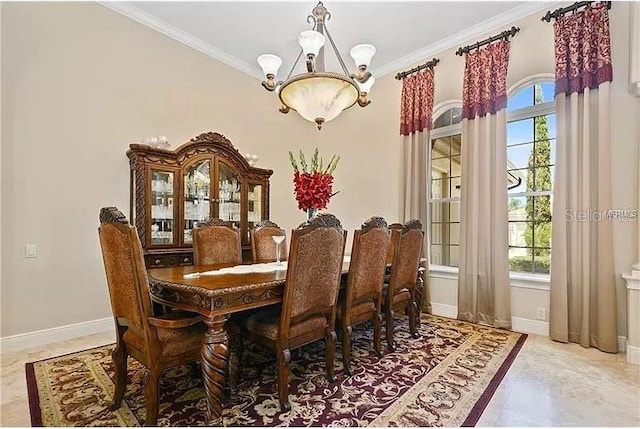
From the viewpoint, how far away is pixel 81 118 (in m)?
3.27

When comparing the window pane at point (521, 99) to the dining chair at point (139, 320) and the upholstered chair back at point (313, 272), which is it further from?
the dining chair at point (139, 320)

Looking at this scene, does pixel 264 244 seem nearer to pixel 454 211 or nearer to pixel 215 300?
pixel 215 300

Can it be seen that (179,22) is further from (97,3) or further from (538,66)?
(538,66)

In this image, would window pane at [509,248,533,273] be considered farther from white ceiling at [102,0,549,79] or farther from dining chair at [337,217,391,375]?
white ceiling at [102,0,549,79]

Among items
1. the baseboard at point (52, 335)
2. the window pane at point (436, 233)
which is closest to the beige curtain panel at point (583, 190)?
the window pane at point (436, 233)

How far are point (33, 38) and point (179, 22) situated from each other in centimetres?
142

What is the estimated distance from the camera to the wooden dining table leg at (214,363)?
168 cm

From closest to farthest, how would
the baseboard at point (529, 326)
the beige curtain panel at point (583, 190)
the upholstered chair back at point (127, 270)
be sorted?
the upholstered chair back at point (127, 270) → the beige curtain panel at point (583, 190) → the baseboard at point (529, 326)

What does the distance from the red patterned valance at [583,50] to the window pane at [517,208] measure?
1182 mm

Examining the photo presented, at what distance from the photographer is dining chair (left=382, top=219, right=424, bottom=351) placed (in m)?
2.87

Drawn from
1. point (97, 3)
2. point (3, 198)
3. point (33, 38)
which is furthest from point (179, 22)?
point (3, 198)

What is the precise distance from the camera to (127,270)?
168 cm

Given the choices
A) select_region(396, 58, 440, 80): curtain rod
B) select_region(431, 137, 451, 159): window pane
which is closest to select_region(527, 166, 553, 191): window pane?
select_region(431, 137, 451, 159): window pane

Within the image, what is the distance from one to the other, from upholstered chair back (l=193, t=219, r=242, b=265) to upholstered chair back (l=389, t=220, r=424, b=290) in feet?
4.72
